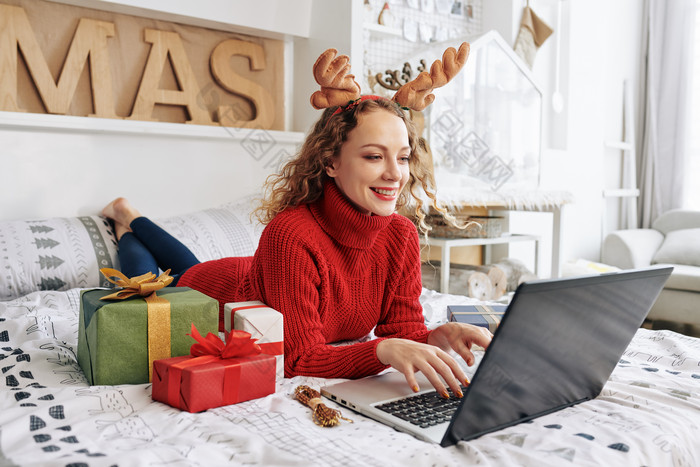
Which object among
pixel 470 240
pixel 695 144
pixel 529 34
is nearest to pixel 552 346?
pixel 470 240

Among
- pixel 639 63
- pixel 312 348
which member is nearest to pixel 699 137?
pixel 639 63

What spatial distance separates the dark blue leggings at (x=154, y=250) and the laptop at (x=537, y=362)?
954mm

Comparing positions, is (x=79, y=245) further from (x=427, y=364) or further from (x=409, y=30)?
(x=409, y=30)

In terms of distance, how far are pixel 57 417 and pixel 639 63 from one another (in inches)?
168

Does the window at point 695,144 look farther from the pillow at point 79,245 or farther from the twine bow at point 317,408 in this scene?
the twine bow at point 317,408

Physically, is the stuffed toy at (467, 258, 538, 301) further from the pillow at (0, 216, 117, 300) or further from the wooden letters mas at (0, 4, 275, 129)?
the pillow at (0, 216, 117, 300)

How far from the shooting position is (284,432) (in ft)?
2.14

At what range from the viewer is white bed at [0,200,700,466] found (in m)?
0.59

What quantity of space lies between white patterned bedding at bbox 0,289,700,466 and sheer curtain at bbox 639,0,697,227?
3368mm

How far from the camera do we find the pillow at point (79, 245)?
1493mm

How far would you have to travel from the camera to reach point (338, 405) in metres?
0.77

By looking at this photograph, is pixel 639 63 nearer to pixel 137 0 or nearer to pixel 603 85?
pixel 603 85

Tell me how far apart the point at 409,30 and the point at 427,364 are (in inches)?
91.8

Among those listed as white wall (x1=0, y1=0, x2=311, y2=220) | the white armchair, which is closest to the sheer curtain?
the white armchair
